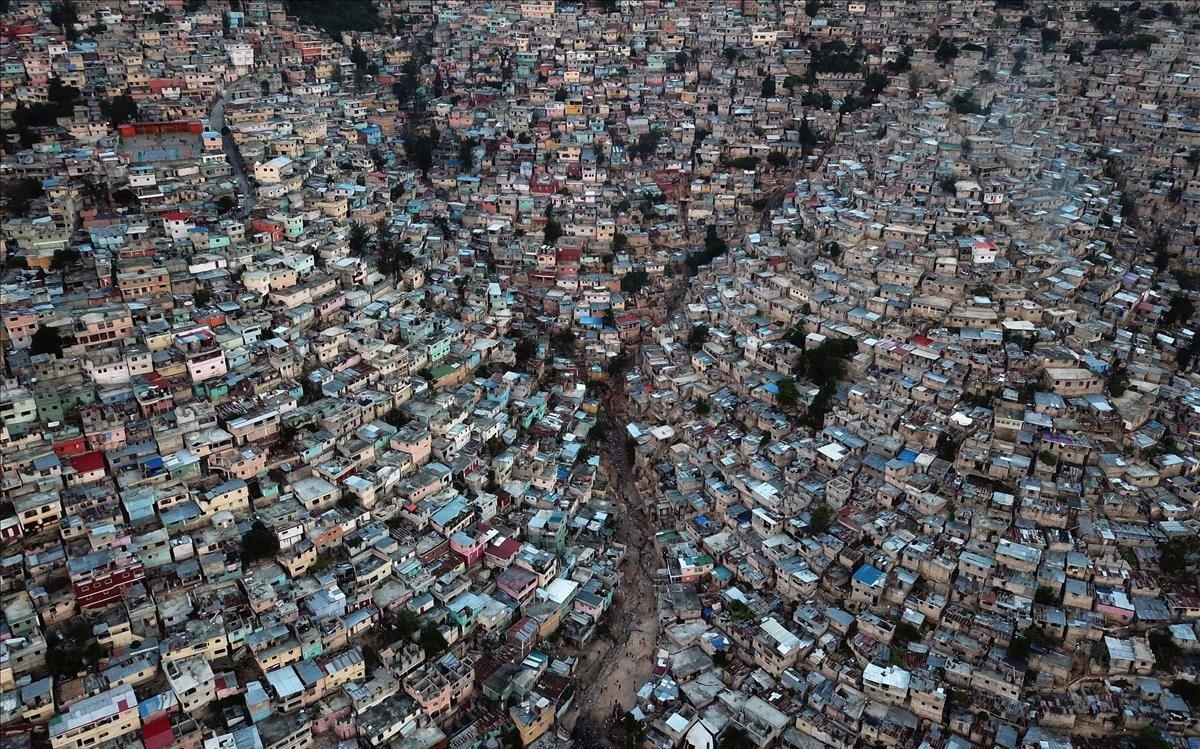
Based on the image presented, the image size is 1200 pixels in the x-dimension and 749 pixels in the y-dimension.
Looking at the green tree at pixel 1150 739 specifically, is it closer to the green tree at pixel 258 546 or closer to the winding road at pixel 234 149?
the green tree at pixel 258 546

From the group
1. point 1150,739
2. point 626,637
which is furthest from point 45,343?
point 1150,739

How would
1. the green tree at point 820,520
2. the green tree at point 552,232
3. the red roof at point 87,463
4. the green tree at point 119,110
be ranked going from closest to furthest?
the red roof at point 87,463
the green tree at point 820,520
the green tree at point 552,232
the green tree at point 119,110

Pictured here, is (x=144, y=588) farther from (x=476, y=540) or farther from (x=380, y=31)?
(x=380, y=31)

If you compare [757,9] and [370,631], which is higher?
[757,9]

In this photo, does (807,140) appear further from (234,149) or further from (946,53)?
(234,149)

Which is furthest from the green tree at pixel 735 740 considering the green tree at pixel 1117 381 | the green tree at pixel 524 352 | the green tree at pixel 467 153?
the green tree at pixel 467 153

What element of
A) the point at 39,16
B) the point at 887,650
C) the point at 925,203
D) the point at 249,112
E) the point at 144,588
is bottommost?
the point at 887,650

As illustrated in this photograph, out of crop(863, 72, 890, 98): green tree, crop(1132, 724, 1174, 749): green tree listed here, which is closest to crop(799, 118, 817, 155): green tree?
crop(863, 72, 890, 98): green tree

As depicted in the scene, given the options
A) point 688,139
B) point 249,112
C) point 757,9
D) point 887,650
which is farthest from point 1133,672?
point 757,9
